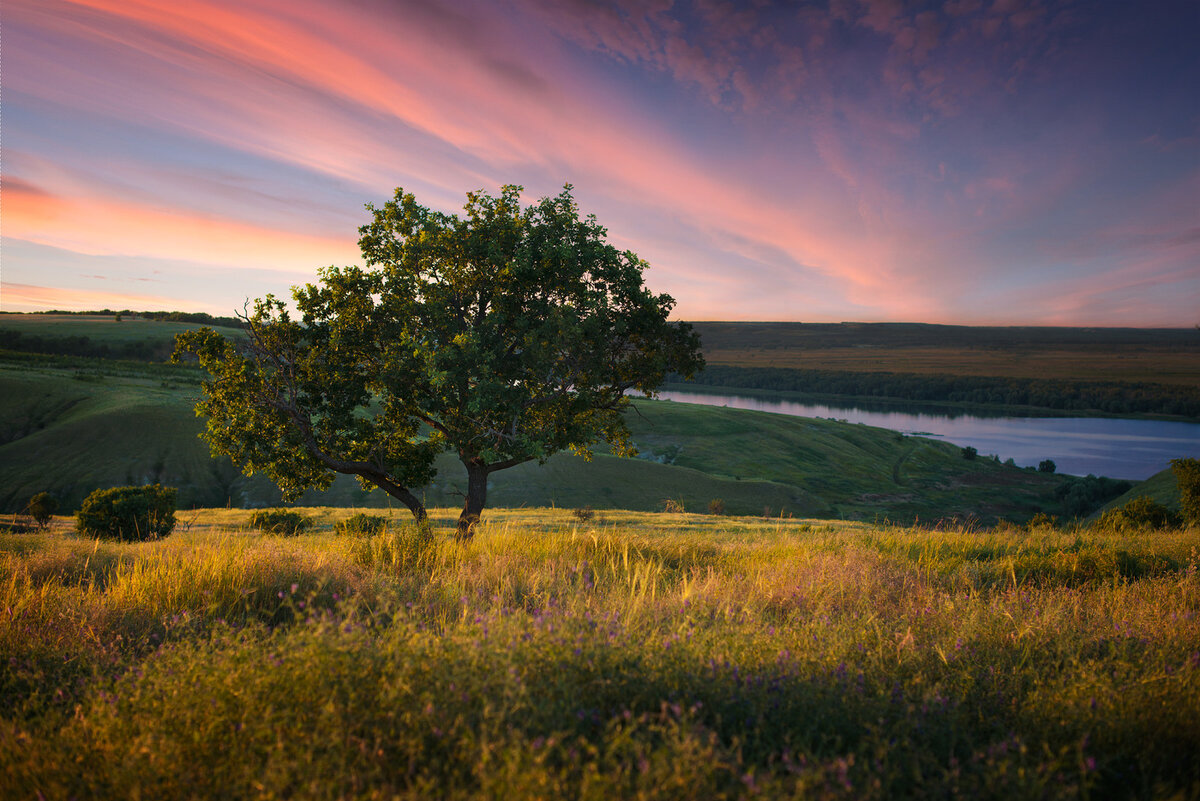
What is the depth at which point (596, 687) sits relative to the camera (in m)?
3.29

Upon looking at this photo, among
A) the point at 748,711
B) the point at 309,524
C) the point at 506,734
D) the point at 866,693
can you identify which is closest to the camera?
the point at 506,734

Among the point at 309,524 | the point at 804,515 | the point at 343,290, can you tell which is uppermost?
the point at 343,290

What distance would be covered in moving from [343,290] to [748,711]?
15.2m

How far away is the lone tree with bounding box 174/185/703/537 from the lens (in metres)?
14.4

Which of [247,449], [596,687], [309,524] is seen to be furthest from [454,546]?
[309,524]

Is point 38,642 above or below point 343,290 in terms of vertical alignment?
below

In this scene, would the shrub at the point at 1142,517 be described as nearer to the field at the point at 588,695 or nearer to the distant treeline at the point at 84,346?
the field at the point at 588,695

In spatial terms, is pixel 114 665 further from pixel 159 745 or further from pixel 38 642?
pixel 159 745

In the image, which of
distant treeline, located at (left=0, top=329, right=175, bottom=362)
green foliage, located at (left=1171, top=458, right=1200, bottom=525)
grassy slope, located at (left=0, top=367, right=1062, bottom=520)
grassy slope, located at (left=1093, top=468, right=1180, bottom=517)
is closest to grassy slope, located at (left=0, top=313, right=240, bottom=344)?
distant treeline, located at (left=0, top=329, right=175, bottom=362)

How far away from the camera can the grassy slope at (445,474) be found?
49344 mm

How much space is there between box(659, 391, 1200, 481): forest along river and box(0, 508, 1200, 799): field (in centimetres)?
→ 14746

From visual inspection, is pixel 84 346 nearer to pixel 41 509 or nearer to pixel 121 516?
pixel 41 509

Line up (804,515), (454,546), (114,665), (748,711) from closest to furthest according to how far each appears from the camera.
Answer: (748,711), (114,665), (454,546), (804,515)

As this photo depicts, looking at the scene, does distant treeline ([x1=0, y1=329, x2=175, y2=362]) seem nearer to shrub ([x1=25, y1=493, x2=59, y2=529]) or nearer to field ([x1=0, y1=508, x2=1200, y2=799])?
shrub ([x1=25, y1=493, x2=59, y2=529])
